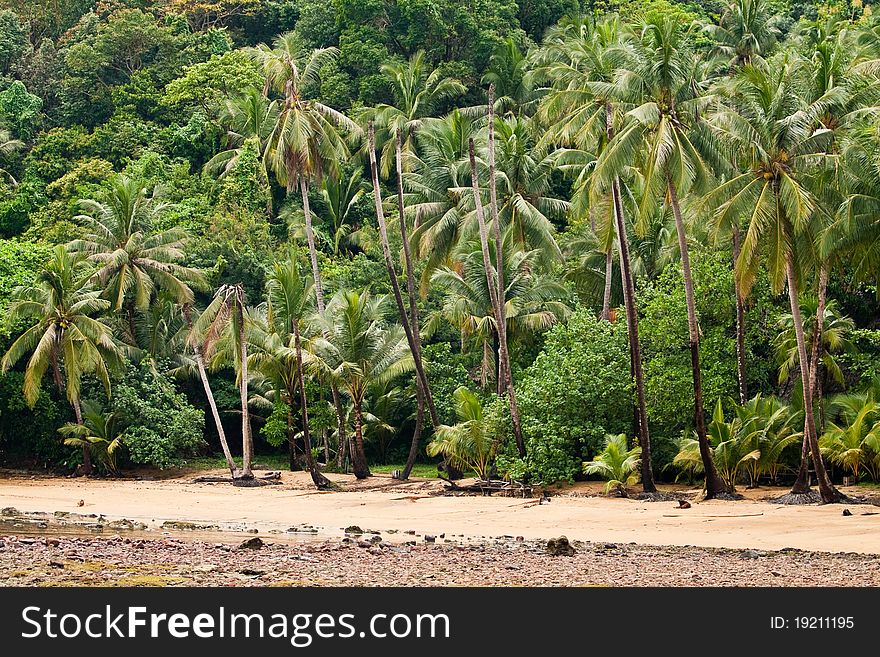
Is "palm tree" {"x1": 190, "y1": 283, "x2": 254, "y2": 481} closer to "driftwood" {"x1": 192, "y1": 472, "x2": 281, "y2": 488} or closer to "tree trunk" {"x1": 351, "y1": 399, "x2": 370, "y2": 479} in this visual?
"driftwood" {"x1": 192, "y1": 472, "x2": 281, "y2": 488}

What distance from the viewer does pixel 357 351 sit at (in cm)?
3105

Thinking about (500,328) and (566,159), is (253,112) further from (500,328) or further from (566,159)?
(500,328)

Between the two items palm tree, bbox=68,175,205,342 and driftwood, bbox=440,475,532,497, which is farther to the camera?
palm tree, bbox=68,175,205,342

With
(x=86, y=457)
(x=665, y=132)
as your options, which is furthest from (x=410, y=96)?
(x=665, y=132)

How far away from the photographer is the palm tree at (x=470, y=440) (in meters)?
29.1

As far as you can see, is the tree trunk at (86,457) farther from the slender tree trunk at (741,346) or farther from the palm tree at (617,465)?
the slender tree trunk at (741,346)

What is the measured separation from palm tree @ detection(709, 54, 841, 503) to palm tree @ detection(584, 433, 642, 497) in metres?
5.05

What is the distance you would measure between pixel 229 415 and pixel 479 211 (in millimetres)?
15063

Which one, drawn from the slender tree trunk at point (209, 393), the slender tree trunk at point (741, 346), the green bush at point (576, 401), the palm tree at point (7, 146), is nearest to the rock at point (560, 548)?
the green bush at point (576, 401)

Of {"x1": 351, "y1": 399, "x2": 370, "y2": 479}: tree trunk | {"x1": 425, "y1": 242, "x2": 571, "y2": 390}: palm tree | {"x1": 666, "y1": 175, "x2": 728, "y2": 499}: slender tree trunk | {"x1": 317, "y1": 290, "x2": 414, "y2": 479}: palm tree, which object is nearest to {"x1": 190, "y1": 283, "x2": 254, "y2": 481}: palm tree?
{"x1": 317, "y1": 290, "x2": 414, "y2": 479}: palm tree

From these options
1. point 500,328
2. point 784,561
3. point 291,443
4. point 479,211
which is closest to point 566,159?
point 479,211

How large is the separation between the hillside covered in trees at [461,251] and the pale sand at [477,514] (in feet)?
6.92

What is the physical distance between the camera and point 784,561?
1412 cm

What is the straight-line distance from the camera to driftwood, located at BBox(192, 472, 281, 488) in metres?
32.0
